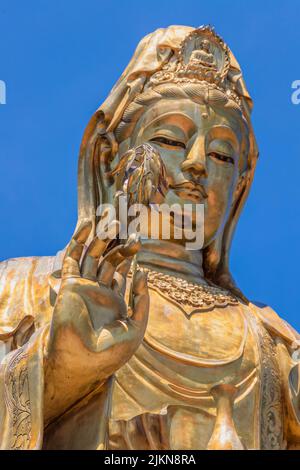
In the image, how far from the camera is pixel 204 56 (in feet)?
53.1

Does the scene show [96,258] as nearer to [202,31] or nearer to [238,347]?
[238,347]

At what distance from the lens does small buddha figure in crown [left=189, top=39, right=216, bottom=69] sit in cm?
1614

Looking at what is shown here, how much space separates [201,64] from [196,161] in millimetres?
792

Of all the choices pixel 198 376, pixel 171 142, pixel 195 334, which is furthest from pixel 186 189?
pixel 198 376

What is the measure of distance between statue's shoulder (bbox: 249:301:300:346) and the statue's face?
1.73 ft

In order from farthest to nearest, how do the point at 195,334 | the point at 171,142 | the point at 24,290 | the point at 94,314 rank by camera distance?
the point at 171,142 → the point at 24,290 → the point at 195,334 → the point at 94,314

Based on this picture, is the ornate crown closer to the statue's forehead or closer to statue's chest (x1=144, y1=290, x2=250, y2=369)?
the statue's forehead

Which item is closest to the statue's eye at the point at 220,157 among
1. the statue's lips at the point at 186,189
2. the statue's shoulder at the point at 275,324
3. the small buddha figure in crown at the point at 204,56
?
the statue's lips at the point at 186,189

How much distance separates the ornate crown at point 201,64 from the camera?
16078 millimetres

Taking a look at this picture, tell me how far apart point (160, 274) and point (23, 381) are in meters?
1.70

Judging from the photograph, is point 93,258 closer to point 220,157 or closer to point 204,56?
point 220,157

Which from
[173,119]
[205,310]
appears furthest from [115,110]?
[205,310]

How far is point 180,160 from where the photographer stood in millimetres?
15727

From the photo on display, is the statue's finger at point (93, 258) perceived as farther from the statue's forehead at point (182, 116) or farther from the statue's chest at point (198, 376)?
the statue's forehead at point (182, 116)
